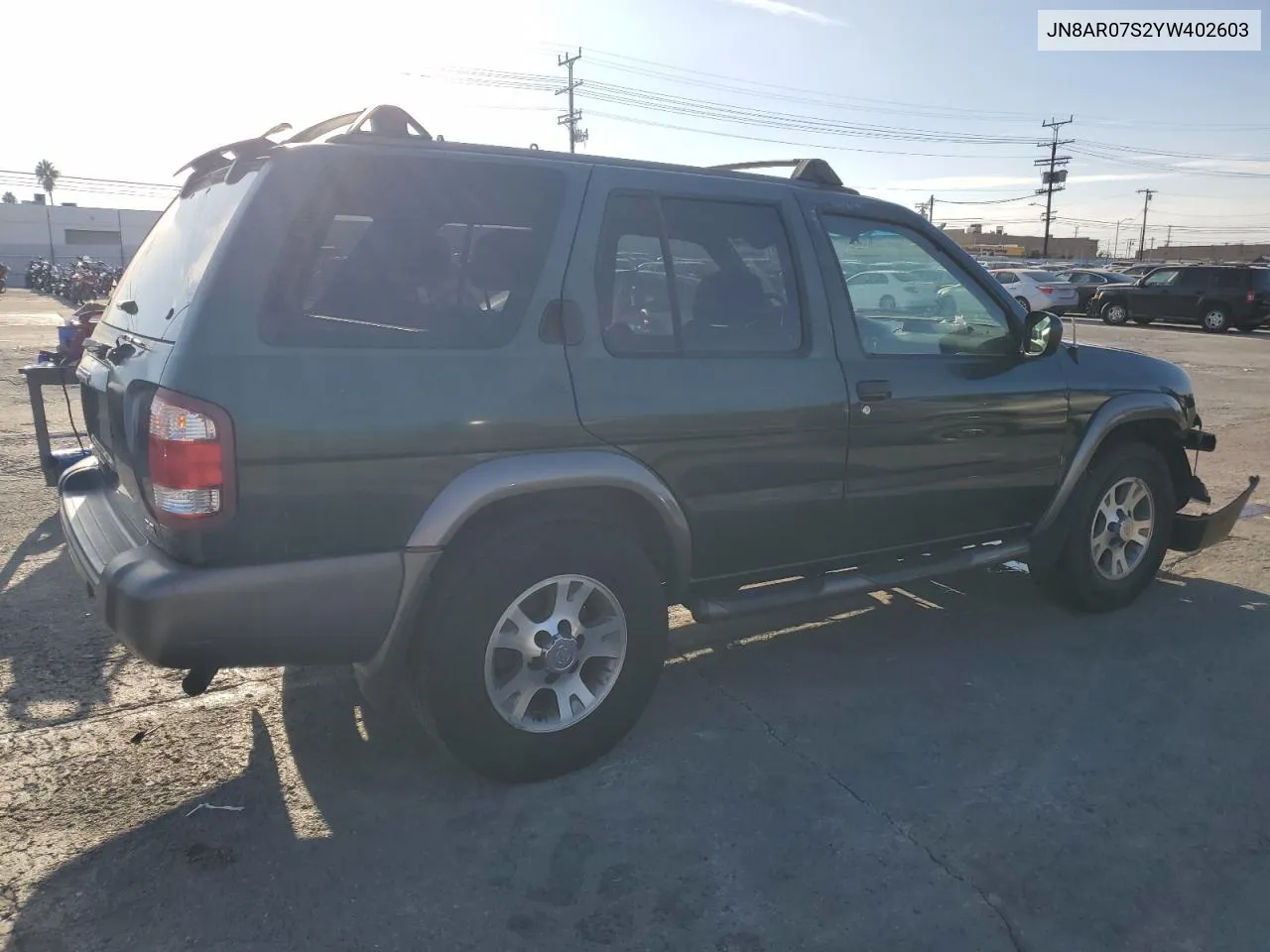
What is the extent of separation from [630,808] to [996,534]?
227 centimetres

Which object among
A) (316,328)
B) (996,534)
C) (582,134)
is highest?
(582,134)

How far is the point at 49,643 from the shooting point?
4.04m

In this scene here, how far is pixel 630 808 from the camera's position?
299 cm

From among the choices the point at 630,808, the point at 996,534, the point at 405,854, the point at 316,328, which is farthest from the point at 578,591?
the point at 996,534

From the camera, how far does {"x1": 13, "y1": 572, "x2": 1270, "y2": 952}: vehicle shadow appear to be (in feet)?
8.07

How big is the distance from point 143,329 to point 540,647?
1593mm

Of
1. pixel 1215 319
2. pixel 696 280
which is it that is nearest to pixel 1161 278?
pixel 1215 319

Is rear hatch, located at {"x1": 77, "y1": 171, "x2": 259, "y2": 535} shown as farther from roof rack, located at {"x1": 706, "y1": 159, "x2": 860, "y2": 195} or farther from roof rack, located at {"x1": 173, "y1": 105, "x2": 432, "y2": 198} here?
roof rack, located at {"x1": 706, "y1": 159, "x2": 860, "y2": 195}

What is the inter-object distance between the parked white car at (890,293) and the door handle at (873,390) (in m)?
0.31

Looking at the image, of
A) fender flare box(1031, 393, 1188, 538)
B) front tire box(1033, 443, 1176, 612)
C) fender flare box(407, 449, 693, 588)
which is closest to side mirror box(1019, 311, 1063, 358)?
fender flare box(1031, 393, 1188, 538)

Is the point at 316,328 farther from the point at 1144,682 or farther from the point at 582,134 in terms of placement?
the point at 582,134

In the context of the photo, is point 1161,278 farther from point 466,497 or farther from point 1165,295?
point 466,497

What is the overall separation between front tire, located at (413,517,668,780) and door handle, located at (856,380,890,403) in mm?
1092

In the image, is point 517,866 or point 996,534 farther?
point 996,534
